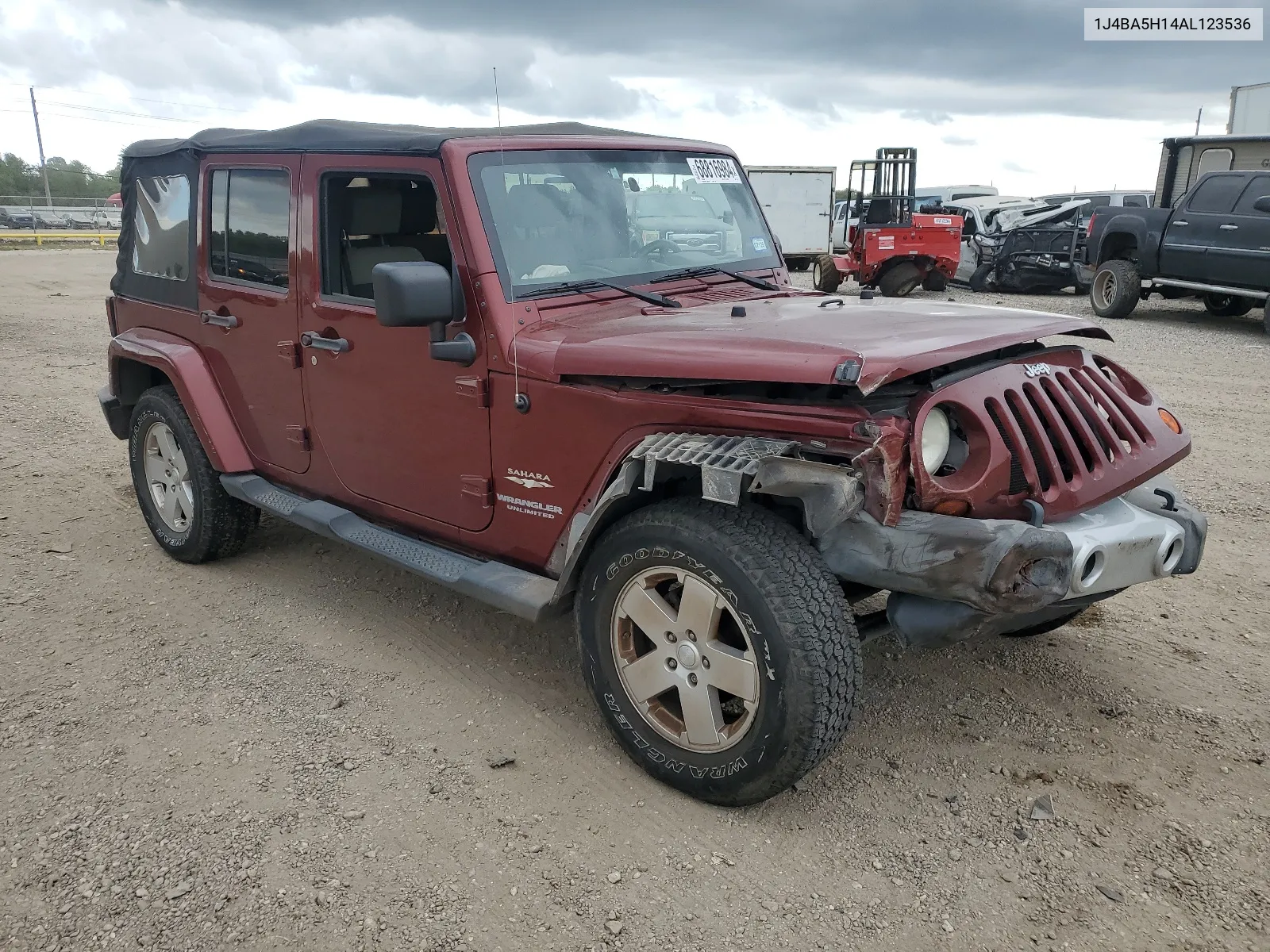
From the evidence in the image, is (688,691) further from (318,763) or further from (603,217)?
(603,217)

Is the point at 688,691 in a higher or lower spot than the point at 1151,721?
higher

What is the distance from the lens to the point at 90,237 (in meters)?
38.8

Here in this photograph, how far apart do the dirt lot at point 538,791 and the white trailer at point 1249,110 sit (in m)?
18.4

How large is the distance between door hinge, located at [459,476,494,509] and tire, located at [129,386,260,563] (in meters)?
1.80

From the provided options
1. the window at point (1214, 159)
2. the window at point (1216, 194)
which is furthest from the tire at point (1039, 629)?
the window at point (1214, 159)

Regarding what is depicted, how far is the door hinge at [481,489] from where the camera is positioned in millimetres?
3455

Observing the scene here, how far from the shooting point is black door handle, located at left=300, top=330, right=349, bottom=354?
12.5 feet

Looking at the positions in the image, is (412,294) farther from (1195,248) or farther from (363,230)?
(1195,248)

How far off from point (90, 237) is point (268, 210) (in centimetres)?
4082

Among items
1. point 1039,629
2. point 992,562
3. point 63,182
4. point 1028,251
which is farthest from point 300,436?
point 63,182

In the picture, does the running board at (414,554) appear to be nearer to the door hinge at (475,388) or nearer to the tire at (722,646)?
the tire at (722,646)

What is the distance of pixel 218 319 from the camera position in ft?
14.7

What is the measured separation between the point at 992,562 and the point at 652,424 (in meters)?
1.02

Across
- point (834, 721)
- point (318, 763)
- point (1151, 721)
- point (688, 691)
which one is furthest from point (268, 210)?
point (1151, 721)
